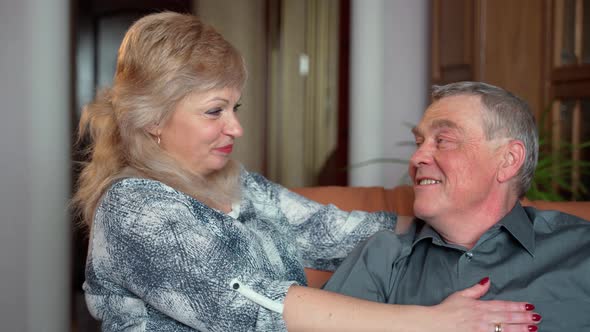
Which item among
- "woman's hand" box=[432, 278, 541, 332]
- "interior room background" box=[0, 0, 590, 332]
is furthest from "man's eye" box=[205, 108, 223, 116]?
"interior room background" box=[0, 0, 590, 332]

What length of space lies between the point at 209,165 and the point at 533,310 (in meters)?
0.86

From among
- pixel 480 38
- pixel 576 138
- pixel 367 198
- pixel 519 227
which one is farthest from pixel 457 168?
pixel 480 38

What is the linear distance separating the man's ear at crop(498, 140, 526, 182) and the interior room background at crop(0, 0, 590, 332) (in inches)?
43.1

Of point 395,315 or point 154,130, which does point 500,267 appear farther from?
point 154,130

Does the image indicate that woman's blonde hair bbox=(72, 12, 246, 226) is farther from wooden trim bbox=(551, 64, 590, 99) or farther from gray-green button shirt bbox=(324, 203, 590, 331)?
wooden trim bbox=(551, 64, 590, 99)

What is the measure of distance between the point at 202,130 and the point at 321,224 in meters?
0.50

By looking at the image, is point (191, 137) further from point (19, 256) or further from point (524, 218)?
point (19, 256)

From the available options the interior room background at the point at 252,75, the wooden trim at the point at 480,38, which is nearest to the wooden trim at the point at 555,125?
the interior room background at the point at 252,75

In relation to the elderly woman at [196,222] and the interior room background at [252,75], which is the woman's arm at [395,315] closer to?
the elderly woman at [196,222]

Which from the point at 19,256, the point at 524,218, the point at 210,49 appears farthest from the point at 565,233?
the point at 19,256

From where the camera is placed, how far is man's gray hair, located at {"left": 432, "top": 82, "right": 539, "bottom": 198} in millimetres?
1643

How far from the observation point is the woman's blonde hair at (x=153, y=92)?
1.59m

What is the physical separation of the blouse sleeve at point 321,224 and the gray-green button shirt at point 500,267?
0.17 m

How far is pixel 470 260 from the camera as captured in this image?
1.59 metres
